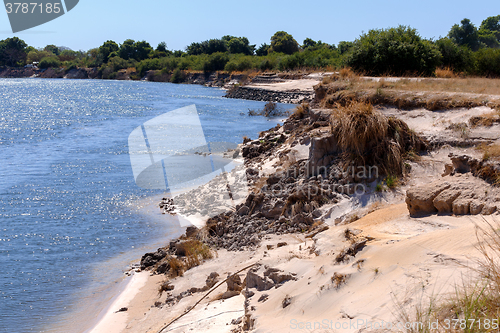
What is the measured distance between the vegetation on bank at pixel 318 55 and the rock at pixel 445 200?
12.8 meters

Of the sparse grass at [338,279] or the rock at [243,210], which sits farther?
the rock at [243,210]

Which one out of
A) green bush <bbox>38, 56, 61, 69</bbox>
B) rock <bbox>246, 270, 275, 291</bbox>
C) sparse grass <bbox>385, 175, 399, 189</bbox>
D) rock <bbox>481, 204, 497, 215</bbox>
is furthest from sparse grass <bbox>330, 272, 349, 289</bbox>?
green bush <bbox>38, 56, 61, 69</bbox>

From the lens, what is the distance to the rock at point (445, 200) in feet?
16.8

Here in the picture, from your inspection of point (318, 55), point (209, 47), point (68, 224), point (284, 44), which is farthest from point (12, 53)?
point (68, 224)

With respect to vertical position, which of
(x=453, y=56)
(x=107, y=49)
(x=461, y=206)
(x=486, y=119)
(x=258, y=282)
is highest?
(x=107, y=49)

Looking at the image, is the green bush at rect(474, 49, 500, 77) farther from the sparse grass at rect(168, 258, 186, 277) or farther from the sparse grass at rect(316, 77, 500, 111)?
the sparse grass at rect(168, 258, 186, 277)

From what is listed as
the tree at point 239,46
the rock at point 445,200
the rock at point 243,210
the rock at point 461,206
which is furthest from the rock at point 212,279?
the tree at point 239,46

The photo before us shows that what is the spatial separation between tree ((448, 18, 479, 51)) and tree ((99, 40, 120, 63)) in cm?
8491

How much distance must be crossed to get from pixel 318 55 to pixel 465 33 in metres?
27.3

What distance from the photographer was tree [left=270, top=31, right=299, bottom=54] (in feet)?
307

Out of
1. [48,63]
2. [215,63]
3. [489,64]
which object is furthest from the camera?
[48,63]

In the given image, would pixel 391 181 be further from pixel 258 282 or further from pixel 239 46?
pixel 239 46

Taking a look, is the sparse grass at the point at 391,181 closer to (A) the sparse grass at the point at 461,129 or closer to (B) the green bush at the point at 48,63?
(A) the sparse grass at the point at 461,129

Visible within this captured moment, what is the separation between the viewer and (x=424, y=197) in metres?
5.36
